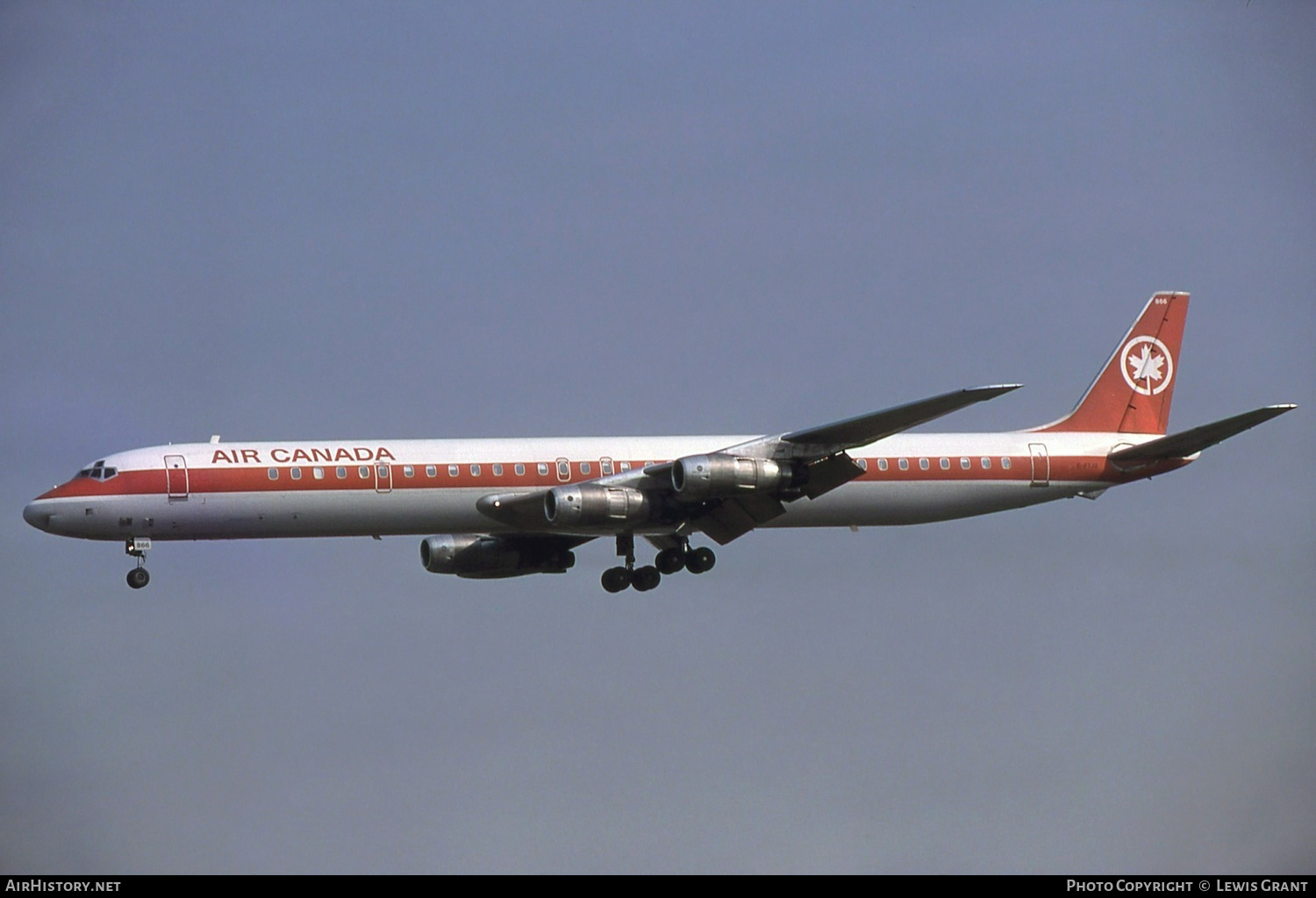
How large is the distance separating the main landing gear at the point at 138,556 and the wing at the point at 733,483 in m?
9.71

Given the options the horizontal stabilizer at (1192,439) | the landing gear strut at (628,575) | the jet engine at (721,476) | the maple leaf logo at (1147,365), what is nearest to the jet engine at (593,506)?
Result: the jet engine at (721,476)

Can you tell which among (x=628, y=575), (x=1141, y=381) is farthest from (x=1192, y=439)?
(x=628, y=575)

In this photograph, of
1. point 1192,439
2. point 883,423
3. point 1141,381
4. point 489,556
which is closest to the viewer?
point 883,423

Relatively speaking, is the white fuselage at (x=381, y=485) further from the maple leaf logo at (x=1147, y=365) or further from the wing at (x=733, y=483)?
the maple leaf logo at (x=1147, y=365)

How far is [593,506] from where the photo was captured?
192 ft

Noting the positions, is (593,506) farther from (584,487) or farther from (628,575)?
(628,575)

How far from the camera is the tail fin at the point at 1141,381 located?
6762cm

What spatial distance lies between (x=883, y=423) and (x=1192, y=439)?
11.3 m

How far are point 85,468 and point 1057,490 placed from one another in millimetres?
29892

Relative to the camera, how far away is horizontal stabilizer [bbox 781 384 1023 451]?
5500 cm
